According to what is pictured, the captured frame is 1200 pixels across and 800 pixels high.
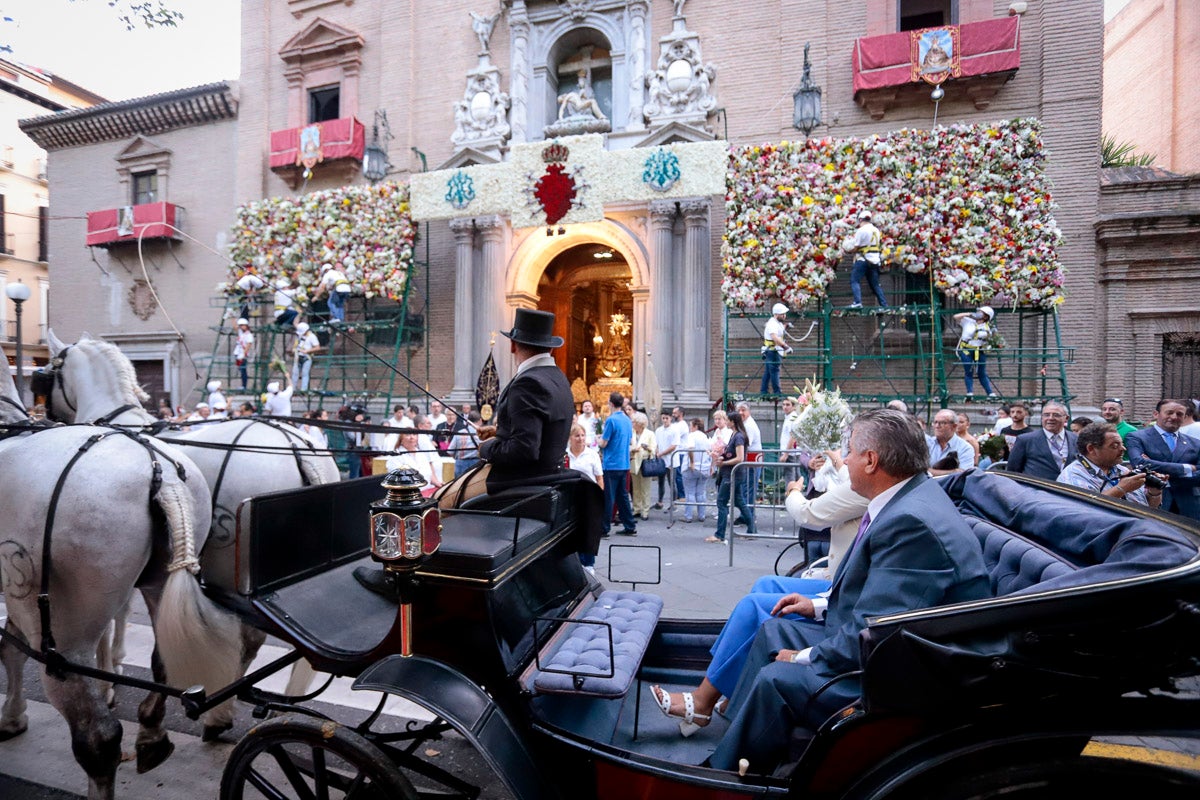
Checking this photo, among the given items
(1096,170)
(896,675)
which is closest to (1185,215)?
(1096,170)

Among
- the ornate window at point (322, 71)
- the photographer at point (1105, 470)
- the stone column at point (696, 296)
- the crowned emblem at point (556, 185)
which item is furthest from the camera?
the ornate window at point (322, 71)

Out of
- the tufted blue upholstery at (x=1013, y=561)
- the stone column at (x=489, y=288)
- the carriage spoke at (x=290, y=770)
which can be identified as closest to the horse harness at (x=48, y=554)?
the carriage spoke at (x=290, y=770)

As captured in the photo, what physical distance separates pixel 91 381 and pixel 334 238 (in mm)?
11209

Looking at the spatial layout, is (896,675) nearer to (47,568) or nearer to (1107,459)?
(47,568)

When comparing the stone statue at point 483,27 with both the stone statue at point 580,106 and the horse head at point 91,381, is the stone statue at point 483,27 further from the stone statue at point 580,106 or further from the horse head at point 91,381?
the horse head at point 91,381

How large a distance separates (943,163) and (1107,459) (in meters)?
7.97

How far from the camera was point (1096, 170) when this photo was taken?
36.9ft

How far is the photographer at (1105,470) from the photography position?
14.7ft

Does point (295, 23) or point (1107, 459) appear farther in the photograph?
point (295, 23)

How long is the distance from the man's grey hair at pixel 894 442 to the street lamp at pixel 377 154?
1475cm

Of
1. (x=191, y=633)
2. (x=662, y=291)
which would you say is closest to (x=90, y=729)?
(x=191, y=633)

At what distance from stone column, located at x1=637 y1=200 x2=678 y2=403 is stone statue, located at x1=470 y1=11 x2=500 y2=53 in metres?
6.08

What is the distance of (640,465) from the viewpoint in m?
9.18

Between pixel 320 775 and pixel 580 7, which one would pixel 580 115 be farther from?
pixel 320 775
